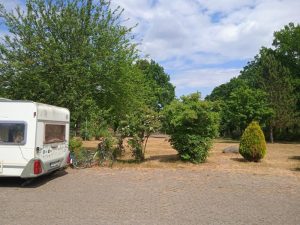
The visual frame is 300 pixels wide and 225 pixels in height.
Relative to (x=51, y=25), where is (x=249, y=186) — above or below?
below

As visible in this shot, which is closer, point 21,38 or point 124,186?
point 124,186

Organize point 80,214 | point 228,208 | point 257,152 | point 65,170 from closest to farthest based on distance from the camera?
point 80,214 → point 228,208 → point 65,170 → point 257,152

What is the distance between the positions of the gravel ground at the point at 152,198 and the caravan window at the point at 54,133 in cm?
134

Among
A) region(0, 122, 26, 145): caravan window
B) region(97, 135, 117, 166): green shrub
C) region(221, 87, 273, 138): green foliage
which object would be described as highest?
region(221, 87, 273, 138): green foliage

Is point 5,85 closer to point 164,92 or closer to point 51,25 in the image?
point 51,25

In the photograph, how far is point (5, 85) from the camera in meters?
18.8

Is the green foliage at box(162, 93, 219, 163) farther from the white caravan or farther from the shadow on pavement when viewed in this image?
the white caravan

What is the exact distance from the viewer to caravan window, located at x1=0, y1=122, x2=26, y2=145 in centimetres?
1162

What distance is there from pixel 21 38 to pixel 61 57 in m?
2.12

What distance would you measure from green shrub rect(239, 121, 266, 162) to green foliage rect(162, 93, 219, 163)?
5.12 feet

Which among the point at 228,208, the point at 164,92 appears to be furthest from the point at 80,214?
the point at 164,92

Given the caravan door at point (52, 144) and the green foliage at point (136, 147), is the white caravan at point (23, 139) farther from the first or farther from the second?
the green foliage at point (136, 147)

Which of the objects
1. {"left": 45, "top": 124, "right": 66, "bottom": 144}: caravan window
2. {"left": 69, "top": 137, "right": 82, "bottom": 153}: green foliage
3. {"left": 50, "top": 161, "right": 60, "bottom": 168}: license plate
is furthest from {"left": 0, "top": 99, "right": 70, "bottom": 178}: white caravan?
{"left": 69, "top": 137, "right": 82, "bottom": 153}: green foliage

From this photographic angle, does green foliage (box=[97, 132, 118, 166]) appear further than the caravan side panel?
Yes
